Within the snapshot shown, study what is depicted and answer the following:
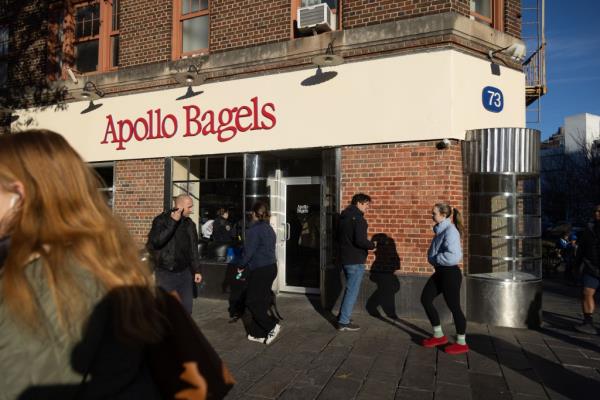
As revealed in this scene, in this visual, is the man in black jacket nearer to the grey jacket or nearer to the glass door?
the grey jacket

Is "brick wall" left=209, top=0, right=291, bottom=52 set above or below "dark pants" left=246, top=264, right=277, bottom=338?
above

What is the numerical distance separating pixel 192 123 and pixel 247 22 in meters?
2.19

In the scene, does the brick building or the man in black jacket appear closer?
the man in black jacket

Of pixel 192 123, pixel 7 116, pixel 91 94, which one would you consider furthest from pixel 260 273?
pixel 7 116

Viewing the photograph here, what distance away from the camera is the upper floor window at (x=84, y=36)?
33.7 feet

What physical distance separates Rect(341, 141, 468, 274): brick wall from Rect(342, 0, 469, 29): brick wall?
2.10 metres

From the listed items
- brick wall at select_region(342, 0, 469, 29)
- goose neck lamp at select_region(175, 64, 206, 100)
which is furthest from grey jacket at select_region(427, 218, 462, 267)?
goose neck lamp at select_region(175, 64, 206, 100)

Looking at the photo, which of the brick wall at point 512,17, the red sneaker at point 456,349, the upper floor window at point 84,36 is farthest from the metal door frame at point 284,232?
the upper floor window at point 84,36

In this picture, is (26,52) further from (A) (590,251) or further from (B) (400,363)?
(A) (590,251)

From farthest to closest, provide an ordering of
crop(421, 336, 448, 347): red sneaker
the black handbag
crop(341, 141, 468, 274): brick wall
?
crop(341, 141, 468, 274): brick wall → crop(421, 336, 448, 347): red sneaker → the black handbag

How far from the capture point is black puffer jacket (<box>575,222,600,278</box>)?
658 cm

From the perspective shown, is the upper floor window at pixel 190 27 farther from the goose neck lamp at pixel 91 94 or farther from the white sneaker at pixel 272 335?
the white sneaker at pixel 272 335

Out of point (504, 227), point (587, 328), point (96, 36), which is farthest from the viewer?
point (96, 36)

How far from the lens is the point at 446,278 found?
5570 millimetres
